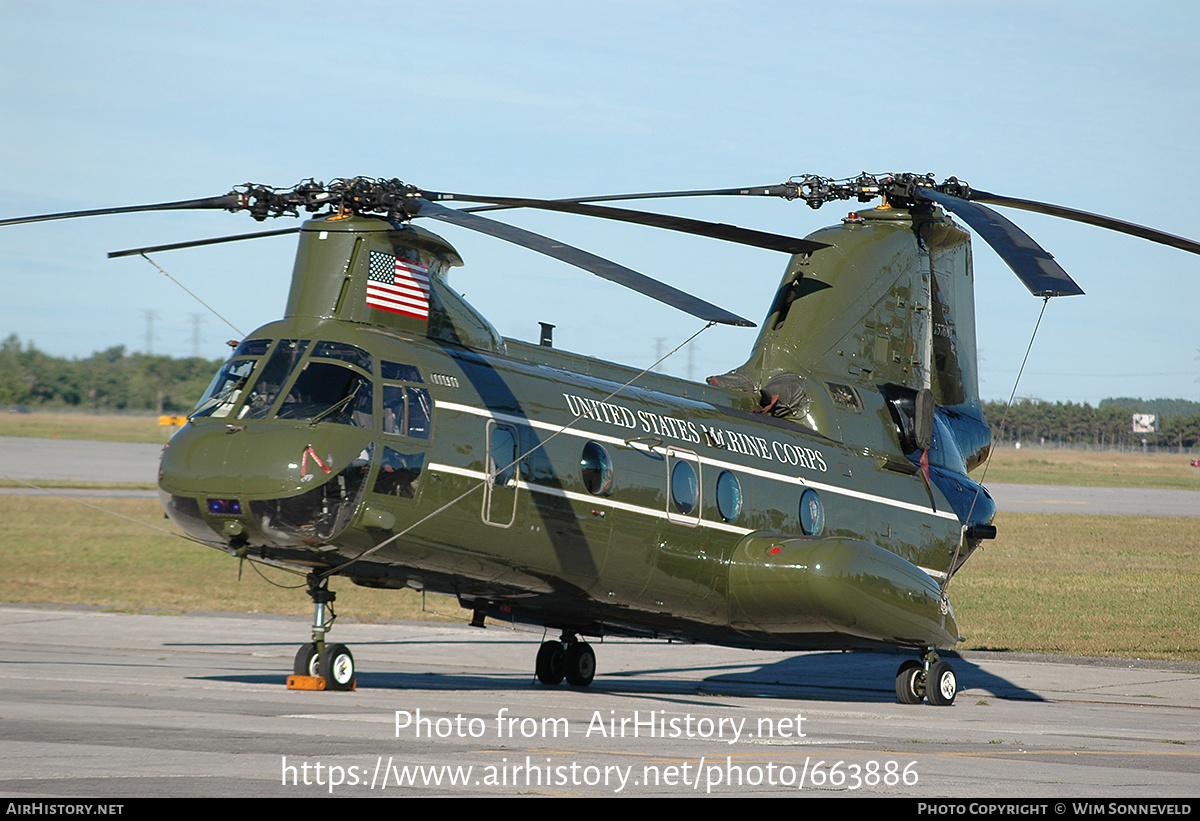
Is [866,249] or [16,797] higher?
[866,249]

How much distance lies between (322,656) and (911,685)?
7.57 m

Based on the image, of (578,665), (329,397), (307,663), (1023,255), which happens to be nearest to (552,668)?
(578,665)

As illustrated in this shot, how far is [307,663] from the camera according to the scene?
13.2m

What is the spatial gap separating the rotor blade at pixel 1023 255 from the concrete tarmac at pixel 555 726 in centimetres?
448

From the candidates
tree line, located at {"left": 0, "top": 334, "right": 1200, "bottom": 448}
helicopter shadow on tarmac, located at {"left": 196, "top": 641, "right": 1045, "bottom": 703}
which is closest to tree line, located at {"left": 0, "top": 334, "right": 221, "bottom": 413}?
tree line, located at {"left": 0, "top": 334, "right": 1200, "bottom": 448}

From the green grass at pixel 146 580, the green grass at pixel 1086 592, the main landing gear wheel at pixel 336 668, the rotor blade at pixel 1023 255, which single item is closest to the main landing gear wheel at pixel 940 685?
the rotor blade at pixel 1023 255

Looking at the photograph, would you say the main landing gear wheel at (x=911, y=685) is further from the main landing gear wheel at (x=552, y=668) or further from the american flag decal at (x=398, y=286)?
the american flag decal at (x=398, y=286)

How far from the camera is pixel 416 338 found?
13477 millimetres

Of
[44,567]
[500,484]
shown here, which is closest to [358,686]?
[500,484]

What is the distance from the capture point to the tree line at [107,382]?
366 feet

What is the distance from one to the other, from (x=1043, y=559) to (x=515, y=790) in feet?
102

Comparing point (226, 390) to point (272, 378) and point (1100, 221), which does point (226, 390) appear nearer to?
point (272, 378)

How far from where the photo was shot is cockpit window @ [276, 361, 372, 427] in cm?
1234

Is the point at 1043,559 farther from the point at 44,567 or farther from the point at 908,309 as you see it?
the point at 44,567
